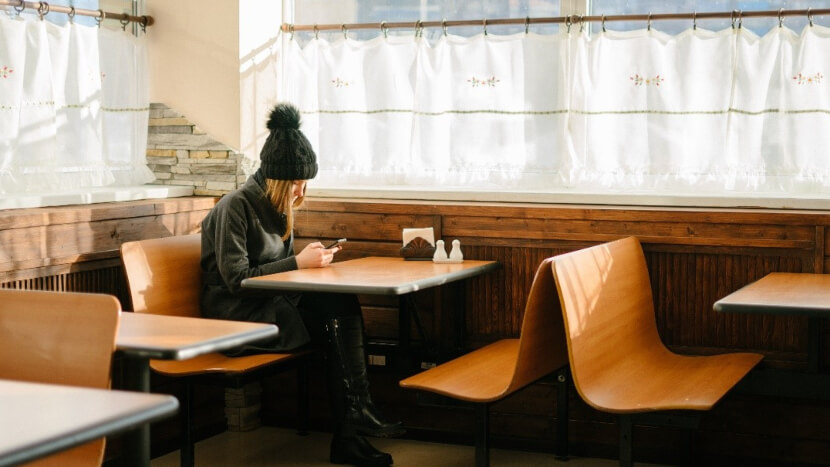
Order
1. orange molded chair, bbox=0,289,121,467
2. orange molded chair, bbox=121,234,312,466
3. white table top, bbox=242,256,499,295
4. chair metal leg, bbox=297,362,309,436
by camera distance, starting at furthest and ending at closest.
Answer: chair metal leg, bbox=297,362,309,436 < orange molded chair, bbox=121,234,312,466 < white table top, bbox=242,256,499,295 < orange molded chair, bbox=0,289,121,467

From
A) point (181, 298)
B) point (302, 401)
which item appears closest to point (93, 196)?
point (181, 298)

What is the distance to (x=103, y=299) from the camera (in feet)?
8.59

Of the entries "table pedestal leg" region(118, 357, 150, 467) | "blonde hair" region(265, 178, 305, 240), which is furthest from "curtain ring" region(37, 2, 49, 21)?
"table pedestal leg" region(118, 357, 150, 467)

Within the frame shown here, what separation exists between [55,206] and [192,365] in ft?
2.93

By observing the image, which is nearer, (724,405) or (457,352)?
(724,405)

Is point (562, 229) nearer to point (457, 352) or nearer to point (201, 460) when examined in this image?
point (457, 352)

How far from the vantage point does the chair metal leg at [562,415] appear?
4236mm

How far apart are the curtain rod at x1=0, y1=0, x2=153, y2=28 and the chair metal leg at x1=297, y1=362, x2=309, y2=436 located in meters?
1.79

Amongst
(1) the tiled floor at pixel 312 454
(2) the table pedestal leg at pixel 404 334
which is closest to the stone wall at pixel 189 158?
(2) the table pedestal leg at pixel 404 334

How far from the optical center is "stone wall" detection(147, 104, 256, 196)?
4.87 meters

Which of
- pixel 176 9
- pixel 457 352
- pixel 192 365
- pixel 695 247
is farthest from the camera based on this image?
pixel 176 9

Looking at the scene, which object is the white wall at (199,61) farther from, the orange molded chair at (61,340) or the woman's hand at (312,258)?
the orange molded chair at (61,340)

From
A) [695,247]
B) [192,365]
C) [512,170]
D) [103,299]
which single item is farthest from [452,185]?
[103,299]

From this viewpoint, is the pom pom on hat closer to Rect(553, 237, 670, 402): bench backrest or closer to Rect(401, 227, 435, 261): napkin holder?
Rect(401, 227, 435, 261): napkin holder
